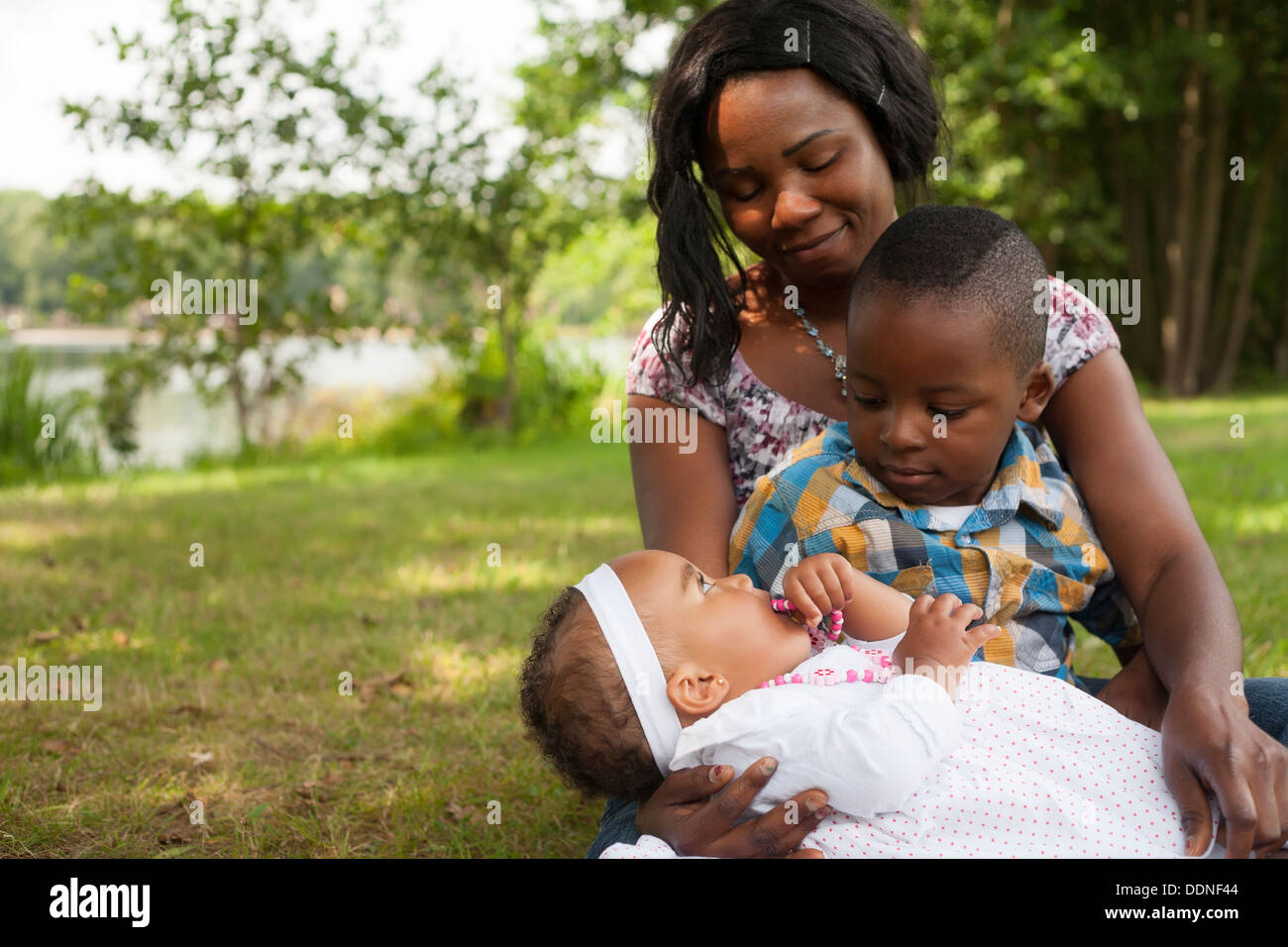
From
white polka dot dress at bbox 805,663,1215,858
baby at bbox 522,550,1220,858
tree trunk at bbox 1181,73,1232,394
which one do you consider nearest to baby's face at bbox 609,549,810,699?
baby at bbox 522,550,1220,858

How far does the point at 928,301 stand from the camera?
2102 millimetres

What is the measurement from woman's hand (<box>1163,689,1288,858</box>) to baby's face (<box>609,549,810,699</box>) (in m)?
0.66

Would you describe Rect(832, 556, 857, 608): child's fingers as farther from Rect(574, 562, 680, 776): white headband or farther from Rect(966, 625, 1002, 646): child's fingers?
Rect(574, 562, 680, 776): white headband

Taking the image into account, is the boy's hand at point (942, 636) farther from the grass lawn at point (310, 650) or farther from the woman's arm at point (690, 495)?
the grass lawn at point (310, 650)

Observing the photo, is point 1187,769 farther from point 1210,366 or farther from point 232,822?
point 1210,366

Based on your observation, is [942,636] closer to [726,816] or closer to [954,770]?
[954,770]

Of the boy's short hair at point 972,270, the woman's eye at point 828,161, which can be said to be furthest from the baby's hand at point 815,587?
the woman's eye at point 828,161

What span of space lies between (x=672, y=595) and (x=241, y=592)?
325 cm

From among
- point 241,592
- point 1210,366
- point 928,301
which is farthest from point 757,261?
point 1210,366

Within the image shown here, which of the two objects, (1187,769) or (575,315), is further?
(575,315)

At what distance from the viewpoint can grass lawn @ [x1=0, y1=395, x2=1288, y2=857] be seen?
104 inches

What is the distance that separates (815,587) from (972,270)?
0.68 m

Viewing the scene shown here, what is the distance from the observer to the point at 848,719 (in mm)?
1845
